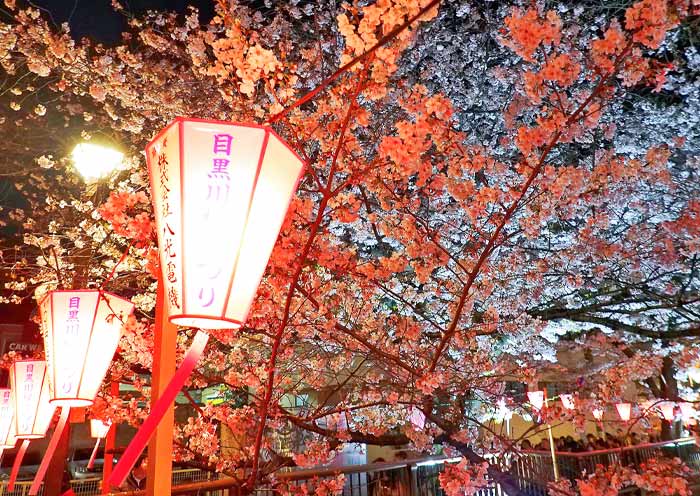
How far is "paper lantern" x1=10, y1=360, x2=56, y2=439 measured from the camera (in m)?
7.18

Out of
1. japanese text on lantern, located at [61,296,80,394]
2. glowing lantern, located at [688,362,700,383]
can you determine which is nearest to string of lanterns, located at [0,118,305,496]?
japanese text on lantern, located at [61,296,80,394]

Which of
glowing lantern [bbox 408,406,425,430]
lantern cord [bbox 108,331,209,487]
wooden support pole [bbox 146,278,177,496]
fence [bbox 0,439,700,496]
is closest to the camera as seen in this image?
lantern cord [bbox 108,331,209,487]

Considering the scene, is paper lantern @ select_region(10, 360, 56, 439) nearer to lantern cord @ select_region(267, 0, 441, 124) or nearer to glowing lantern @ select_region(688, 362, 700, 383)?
lantern cord @ select_region(267, 0, 441, 124)

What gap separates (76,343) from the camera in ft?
16.3

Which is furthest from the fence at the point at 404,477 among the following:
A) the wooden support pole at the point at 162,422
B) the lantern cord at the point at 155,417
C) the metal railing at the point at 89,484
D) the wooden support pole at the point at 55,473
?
the lantern cord at the point at 155,417

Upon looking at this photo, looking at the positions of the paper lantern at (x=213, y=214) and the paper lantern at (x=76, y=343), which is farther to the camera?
the paper lantern at (x=76, y=343)

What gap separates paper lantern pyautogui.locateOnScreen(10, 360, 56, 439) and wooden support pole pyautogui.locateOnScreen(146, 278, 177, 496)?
4782 mm

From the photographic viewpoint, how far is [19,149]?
32.2ft

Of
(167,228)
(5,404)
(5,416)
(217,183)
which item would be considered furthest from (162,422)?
(5,416)

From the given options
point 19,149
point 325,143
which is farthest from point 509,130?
point 19,149

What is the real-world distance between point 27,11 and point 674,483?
36.8 ft

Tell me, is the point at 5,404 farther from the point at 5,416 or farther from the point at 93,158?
the point at 93,158

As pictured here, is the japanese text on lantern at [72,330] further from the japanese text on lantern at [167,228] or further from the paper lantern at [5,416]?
the paper lantern at [5,416]

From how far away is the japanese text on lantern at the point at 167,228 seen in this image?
2.93m
